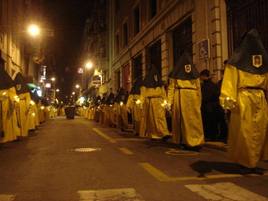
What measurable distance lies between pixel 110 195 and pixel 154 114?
8.95 meters

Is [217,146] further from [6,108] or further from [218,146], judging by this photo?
[6,108]

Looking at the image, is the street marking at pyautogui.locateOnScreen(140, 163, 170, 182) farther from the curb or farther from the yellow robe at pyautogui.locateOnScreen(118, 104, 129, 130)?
the yellow robe at pyautogui.locateOnScreen(118, 104, 129, 130)

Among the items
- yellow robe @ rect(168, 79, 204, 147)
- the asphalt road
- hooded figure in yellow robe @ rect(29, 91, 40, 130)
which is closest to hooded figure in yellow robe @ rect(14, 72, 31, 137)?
hooded figure in yellow robe @ rect(29, 91, 40, 130)

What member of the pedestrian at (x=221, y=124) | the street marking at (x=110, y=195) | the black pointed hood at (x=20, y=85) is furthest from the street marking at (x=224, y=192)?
the black pointed hood at (x=20, y=85)

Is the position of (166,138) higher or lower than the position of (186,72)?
lower

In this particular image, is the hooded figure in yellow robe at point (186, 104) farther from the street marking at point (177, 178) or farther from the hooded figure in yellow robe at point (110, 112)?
the hooded figure in yellow robe at point (110, 112)

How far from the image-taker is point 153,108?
14734mm

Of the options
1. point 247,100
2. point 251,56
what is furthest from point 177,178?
point 251,56

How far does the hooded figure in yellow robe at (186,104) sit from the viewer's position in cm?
1116

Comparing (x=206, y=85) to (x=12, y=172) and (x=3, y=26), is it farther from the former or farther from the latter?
(x=3, y=26)

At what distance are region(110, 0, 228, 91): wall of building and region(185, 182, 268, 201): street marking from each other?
33.1 feet

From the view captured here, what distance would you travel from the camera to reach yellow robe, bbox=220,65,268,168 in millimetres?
7500

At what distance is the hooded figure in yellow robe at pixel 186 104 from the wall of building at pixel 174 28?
4852 millimetres

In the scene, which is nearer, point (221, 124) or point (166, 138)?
point (221, 124)
